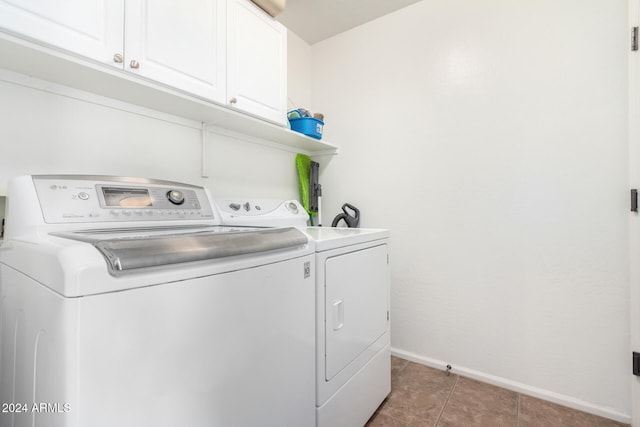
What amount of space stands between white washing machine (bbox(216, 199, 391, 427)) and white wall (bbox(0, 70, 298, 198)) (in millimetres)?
323

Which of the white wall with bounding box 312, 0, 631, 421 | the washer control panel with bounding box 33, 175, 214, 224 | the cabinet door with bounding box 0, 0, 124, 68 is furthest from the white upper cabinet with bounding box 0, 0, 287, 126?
the white wall with bounding box 312, 0, 631, 421

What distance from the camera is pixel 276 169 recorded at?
2.22m

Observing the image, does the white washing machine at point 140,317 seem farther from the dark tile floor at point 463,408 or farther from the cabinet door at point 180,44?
the dark tile floor at point 463,408

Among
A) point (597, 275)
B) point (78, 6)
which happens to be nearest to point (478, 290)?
point (597, 275)

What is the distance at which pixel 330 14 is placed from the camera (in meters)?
2.18

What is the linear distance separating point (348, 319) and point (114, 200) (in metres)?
1.03

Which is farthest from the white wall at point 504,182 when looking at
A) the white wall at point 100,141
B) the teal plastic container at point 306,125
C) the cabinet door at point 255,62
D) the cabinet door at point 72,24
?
the cabinet door at point 72,24

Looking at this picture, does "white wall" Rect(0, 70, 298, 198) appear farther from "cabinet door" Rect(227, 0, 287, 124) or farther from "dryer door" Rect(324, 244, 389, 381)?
"dryer door" Rect(324, 244, 389, 381)

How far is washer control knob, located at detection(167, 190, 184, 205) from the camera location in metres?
1.19

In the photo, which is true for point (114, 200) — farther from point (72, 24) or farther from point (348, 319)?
point (348, 319)

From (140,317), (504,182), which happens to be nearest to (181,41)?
(140,317)

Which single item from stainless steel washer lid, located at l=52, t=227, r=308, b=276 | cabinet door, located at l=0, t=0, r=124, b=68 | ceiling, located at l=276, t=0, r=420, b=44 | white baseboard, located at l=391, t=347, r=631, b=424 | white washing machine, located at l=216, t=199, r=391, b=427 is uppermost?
ceiling, located at l=276, t=0, r=420, b=44

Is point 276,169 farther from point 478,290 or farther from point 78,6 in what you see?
point 478,290

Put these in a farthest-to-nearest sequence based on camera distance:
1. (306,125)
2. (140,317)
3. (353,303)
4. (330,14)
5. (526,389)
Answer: (330,14) < (306,125) < (526,389) < (353,303) < (140,317)
